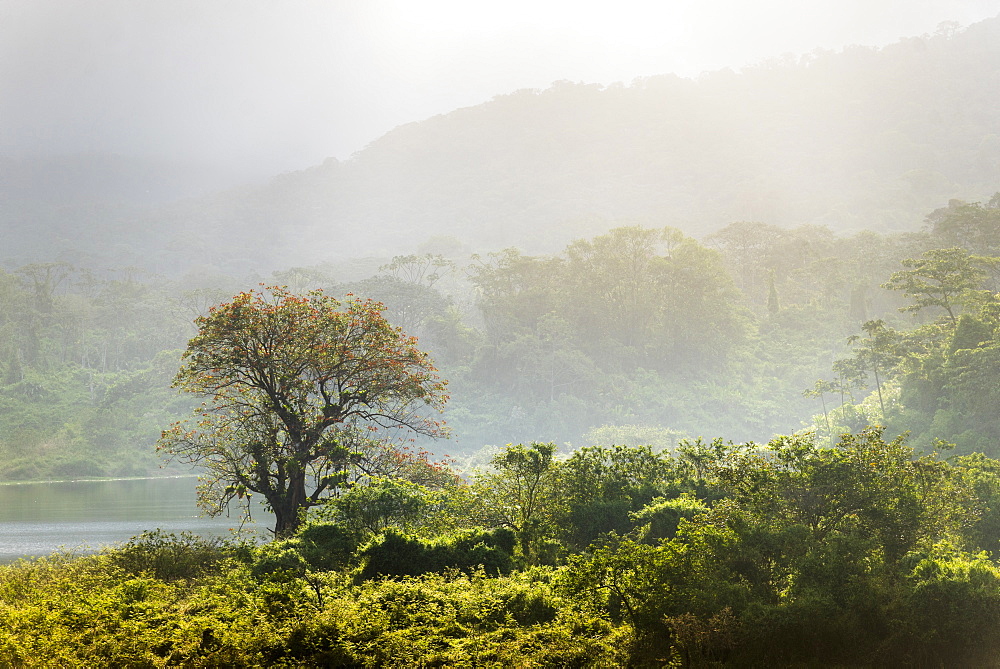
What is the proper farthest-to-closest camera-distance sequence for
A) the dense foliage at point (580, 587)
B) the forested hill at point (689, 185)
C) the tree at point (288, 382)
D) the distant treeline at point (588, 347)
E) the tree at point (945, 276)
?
the forested hill at point (689, 185) < the distant treeline at point (588, 347) < the tree at point (945, 276) < the tree at point (288, 382) < the dense foliage at point (580, 587)

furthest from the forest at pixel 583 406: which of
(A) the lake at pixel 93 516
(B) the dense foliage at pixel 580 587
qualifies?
(A) the lake at pixel 93 516

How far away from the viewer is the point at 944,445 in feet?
59.0

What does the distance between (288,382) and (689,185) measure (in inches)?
6591

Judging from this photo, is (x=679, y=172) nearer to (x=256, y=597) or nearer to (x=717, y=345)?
(x=717, y=345)

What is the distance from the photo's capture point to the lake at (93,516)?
1323 inches

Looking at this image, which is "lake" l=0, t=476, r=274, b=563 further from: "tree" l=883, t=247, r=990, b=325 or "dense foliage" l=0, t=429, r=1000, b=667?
"tree" l=883, t=247, r=990, b=325

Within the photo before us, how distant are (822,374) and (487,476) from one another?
64382 millimetres

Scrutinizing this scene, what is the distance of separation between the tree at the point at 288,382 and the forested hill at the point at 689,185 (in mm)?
131399

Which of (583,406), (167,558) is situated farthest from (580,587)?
(583,406)

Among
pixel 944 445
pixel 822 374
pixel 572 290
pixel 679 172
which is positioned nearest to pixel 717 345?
pixel 822 374

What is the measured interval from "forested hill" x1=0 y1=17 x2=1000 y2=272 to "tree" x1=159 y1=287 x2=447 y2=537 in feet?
431

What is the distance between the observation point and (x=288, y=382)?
724 inches

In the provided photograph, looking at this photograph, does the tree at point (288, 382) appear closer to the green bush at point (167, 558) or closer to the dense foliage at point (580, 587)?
the green bush at point (167, 558)

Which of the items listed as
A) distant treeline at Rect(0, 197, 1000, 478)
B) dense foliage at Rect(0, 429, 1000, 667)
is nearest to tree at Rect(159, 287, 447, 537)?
dense foliage at Rect(0, 429, 1000, 667)
